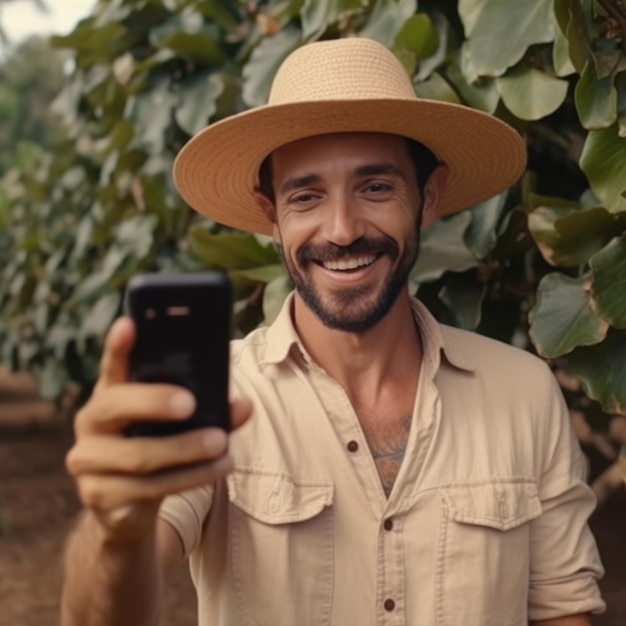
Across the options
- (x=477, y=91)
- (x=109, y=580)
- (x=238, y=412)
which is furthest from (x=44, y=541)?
(x=238, y=412)

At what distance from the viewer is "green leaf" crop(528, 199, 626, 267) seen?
1721 mm

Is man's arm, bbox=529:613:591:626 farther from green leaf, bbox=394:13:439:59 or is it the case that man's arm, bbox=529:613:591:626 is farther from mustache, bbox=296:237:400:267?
green leaf, bbox=394:13:439:59

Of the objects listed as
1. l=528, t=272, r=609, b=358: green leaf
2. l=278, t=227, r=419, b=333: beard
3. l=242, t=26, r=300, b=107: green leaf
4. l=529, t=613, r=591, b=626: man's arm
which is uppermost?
l=278, t=227, r=419, b=333: beard

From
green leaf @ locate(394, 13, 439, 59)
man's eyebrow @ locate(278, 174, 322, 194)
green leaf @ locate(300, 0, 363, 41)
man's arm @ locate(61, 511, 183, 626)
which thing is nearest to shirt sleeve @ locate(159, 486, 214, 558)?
man's arm @ locate(61, 511, 183, 626)

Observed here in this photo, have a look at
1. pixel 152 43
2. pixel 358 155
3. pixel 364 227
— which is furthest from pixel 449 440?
A: pixel 152 43

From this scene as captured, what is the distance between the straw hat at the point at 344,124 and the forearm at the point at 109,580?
702 millimetres

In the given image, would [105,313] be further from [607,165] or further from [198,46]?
[607,165]

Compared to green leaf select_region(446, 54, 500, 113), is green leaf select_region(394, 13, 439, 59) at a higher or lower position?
higher

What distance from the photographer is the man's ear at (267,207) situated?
5.77ft

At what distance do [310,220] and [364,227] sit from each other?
0.08 m

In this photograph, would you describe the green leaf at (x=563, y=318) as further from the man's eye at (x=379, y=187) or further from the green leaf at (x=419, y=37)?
the green leaf at (x=419, y=37)

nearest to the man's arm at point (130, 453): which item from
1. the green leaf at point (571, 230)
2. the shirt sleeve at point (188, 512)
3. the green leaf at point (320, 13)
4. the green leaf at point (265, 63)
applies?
the shirt sleeve at point (188, 512)

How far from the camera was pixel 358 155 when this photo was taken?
5.30 feet

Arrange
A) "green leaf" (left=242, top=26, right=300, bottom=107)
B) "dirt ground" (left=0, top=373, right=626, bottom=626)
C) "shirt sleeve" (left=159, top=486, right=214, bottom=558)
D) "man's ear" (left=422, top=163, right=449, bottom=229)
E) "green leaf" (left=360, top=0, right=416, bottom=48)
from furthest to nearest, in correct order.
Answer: "dirt ground" (left=0, top=373, right=626, bottom=626) → "green leaf" (left=242, top=26, right=300, bottom=107) → "green leaf" (left=360, top=0, right=416, bottom=48) → "man's ear" (left=422, top=163, right=449, bottom=229) → "shirt sleeve" (left=159, top=486, right=214, bottom=558)
